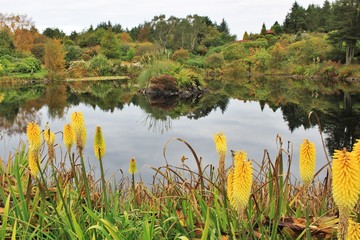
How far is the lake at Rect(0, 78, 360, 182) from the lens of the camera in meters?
7.88

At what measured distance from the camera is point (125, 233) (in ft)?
6.43

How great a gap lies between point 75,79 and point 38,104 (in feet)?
64.4

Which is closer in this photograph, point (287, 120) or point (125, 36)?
point (287, 120)

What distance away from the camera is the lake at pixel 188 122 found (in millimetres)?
7883

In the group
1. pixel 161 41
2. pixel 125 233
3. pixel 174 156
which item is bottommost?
pixel 174 156

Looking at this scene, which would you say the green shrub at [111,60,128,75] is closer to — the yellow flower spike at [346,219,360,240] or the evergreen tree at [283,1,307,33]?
the evergreen tree at [283,1,307,33]

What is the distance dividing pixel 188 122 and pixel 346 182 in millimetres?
11378

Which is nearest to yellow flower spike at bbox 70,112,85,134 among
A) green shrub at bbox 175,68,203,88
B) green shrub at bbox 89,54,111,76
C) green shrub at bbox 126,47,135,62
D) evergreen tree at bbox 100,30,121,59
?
green shrub at bbox 175,68,203,88

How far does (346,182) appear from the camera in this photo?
881mm

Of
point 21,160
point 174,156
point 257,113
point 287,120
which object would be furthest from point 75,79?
point 21,160

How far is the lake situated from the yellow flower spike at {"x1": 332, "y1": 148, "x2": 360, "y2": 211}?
448 cm

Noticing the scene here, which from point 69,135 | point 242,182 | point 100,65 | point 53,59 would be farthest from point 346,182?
point 100,65

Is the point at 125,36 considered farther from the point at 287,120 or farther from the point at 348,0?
the point at 287,120

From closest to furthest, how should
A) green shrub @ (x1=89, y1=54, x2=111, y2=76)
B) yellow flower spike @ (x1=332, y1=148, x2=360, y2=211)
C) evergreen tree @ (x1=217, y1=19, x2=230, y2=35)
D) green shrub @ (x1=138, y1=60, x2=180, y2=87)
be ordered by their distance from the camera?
yellow flower spike @ (x1=332, y1=148, x2=360, y2=211) < green shrub @ (x1=138, y1=60, x2=180, y2=87) < green shrub @ (x1=89, y1=54, x2=111, y2=76) < evergreen tree @ (x1=217, y1=19, x2=230, y2=35)
